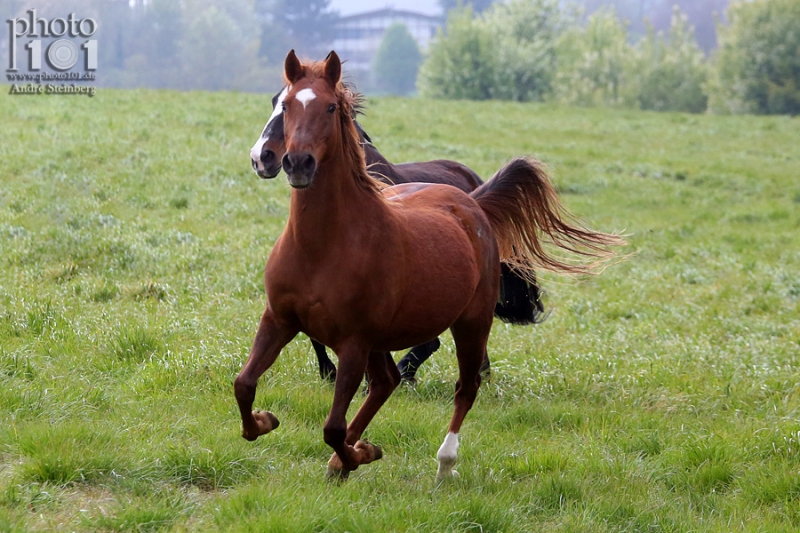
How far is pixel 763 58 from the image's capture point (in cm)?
5128

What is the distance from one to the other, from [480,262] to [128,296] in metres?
4.64

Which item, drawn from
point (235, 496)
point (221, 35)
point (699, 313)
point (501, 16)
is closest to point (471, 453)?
point (235, 496)

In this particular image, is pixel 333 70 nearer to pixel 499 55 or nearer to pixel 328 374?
pixel 328 374

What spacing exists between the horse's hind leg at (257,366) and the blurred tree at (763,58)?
169 feet

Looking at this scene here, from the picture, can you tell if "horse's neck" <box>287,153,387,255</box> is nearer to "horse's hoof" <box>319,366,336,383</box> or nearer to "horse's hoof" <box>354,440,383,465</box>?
"horse's hoof" <box>354,440,383,465</box>

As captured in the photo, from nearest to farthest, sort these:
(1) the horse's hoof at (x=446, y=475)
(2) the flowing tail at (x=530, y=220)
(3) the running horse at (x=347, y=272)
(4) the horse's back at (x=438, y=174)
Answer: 1. (3) the running horse at (x=347, y=272)
2. (1) the horse's hoof at (x=446, y=475)
3. (2) the flowing tail at (x=530, y=220)
4. (4) the horse's back at (x=438, y=174)

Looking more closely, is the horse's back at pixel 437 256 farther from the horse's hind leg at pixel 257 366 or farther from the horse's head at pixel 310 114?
the horse's head at pixel 310 114

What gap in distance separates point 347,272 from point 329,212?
0.33 metres

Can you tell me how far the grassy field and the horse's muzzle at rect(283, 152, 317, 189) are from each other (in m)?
1.53

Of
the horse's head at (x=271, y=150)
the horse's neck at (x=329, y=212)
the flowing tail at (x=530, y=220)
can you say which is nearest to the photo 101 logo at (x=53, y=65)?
the horse's head at (x=271, y=150)

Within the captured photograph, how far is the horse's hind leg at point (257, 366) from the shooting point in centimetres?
444

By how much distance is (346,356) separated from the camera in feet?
14.8

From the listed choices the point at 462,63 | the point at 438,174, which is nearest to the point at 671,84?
the point at 462,63

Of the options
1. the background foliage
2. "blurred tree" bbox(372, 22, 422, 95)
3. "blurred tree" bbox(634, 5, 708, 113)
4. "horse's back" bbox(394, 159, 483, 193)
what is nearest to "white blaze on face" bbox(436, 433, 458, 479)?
"horse's back" bbox(394, 159, 483, 193)
